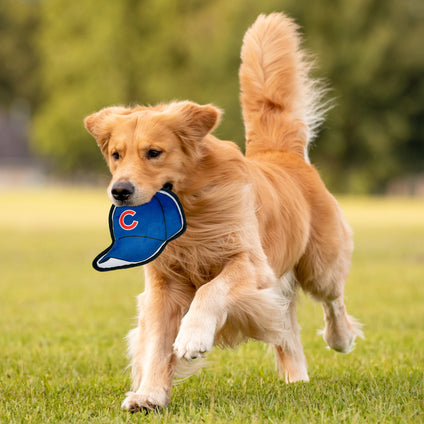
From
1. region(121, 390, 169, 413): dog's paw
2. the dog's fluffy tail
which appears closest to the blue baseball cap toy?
region(121, 390, 169, 413): dog's paw

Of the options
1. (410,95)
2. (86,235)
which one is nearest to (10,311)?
(86,235)

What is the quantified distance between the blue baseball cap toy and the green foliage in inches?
1125

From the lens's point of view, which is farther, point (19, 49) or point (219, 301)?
point (19, 49)

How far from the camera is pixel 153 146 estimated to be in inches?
160

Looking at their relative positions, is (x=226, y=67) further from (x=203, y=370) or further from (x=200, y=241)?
(x=200, y=241)

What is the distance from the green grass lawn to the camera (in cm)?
381

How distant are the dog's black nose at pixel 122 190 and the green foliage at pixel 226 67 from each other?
94.8 feet

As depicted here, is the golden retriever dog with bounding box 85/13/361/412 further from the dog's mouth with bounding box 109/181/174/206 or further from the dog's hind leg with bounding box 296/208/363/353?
the dog's hind leg with bounding box 296/208/363/353

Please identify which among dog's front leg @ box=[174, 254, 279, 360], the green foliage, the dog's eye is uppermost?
the green foliage

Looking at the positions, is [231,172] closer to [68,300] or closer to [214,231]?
[214,231]

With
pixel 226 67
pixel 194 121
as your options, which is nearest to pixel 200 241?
pixel 194 121

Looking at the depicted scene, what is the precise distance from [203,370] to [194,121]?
1.92 meters

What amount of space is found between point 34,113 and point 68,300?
5723cm

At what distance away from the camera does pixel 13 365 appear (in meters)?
5.36
